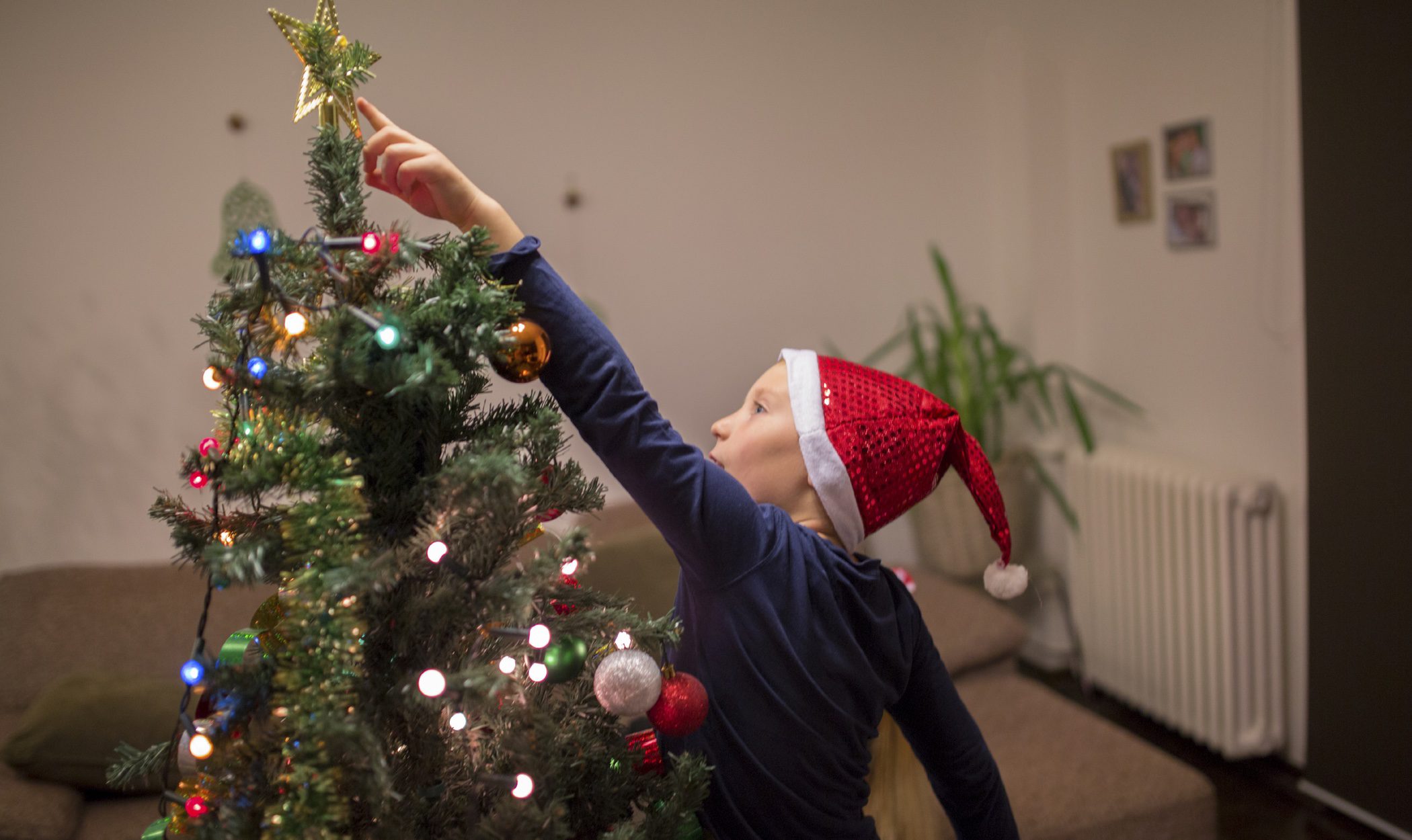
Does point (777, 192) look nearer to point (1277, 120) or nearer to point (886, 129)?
point (886, 129)

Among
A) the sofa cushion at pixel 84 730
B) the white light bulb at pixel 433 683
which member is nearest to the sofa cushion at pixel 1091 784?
the white light bulb at pixel 433 683

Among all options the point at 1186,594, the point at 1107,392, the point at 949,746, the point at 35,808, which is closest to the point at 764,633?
the point at 949,746

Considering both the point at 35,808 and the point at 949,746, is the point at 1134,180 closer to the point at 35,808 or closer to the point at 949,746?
the point at 949,746

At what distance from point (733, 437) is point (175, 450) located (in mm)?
1956

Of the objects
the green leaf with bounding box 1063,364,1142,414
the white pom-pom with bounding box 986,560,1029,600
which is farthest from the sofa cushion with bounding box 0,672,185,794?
the green leaf with bounding box 1063,364,1142,414

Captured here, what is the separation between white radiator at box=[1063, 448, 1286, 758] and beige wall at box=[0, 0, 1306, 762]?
5.3 inches

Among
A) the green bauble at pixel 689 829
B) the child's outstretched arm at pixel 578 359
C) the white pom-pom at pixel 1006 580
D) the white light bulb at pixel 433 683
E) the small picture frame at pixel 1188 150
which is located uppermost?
the small picture frame at pixel 1188 150

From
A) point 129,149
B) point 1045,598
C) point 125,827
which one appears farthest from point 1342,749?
point 129,149

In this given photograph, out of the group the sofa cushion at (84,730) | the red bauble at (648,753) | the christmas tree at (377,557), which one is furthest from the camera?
the sofa cushion at (84,730)

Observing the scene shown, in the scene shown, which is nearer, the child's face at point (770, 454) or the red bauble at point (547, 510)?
the red bauble at point (547, 510)

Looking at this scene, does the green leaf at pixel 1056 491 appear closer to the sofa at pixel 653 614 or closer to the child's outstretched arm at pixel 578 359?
the sofa at pixel 653 614

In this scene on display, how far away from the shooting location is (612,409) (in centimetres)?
84

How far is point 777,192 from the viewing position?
3.14 m

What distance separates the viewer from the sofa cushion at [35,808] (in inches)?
66.6
